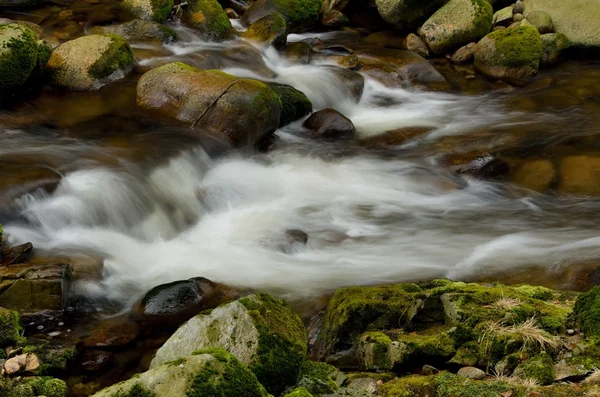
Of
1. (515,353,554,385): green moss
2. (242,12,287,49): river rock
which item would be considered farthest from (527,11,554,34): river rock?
(515,353,554,385): green moss

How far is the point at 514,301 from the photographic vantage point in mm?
4504

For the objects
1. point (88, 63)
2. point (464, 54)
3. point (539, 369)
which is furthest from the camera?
point (464, 54)

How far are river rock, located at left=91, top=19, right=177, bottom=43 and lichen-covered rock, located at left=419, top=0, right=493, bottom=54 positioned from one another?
6803 millimetres

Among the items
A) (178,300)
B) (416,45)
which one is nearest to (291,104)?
(416,45)

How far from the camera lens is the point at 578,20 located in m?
16.3

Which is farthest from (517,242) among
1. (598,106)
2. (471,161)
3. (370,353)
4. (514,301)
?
(598,106)

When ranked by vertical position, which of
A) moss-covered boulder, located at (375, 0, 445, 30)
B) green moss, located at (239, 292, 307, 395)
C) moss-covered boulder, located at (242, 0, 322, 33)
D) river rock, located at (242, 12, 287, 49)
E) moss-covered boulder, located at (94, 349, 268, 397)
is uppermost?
moss-covered boulder, located at (375, 0, 445, 30)

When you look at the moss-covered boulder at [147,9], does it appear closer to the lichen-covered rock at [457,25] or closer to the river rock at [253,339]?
the lichen-covered rock at [457,25]

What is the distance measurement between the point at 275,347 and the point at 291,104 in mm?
8526

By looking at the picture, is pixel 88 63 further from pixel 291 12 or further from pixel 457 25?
pixel 457 25

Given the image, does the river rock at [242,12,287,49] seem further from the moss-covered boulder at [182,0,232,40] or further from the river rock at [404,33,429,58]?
the river rock at [404,33,429,58]

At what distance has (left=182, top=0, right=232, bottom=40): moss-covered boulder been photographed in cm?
1520

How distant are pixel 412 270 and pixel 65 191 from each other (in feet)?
14.8

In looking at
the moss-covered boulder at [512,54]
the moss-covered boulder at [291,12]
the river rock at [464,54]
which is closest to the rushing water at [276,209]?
the moss-covered boulder at [512,54]
